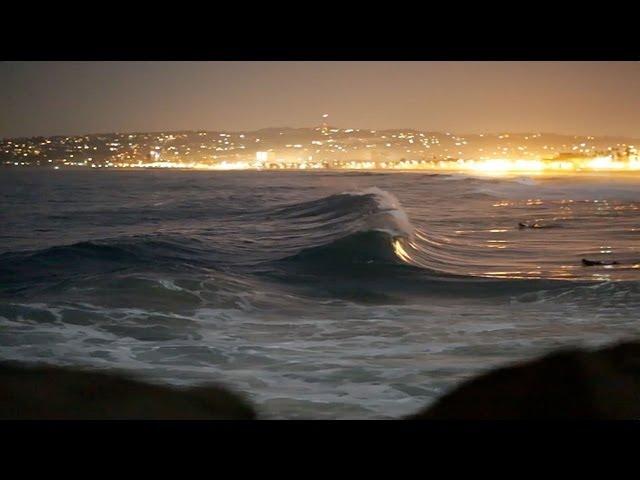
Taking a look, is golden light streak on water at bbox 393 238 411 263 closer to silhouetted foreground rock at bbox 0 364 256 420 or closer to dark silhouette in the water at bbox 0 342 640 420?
dark silhouette in the water at bbox 0 342 640 420

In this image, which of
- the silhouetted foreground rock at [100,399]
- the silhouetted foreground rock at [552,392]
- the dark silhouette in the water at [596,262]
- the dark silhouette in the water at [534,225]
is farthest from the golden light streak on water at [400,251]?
the silhouetted foreground rock at [100,399]

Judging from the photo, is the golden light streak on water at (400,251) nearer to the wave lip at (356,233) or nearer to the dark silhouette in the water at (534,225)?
the wave lip at (356,233)

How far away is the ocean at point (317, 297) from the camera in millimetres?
3742

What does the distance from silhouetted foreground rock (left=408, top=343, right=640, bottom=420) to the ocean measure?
13cm

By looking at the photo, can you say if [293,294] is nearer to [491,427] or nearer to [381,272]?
[381,272]

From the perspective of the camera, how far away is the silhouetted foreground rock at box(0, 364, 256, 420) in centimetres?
308

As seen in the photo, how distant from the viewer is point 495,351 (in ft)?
13.0

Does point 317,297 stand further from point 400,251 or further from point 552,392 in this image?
point 552,392

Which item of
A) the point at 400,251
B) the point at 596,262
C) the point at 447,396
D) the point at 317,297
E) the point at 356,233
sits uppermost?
the point at 356,233

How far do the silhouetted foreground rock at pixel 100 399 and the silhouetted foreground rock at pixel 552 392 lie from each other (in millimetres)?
913

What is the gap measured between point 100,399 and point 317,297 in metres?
2.73

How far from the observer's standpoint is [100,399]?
3254 mm

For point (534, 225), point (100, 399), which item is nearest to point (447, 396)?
point (100, 399)

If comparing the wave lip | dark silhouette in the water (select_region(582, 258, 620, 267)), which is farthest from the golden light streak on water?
dark silhouette in the water (select_region(582, 258, 620, 267))
